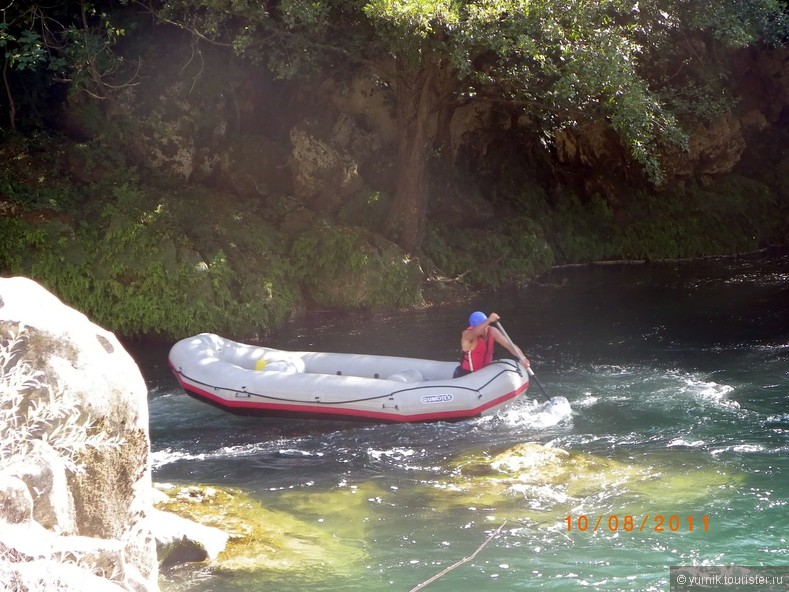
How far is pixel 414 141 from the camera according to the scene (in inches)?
577

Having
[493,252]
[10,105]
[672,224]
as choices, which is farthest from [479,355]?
[672,224]

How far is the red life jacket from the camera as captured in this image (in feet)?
30.2

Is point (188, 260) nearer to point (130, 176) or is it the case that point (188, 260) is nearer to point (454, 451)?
point (130, 176)

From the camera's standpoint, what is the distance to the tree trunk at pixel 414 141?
13.9m

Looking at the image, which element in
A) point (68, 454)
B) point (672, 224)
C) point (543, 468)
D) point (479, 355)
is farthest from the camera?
point (672, 224)

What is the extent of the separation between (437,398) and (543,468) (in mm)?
1987

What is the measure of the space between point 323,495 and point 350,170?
958cm

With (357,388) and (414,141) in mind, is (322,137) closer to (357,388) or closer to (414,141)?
(414,141)

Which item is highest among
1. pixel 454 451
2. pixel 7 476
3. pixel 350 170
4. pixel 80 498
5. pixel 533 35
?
pixel 533 35

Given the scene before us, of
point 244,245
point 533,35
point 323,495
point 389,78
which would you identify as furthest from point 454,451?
point 389,78

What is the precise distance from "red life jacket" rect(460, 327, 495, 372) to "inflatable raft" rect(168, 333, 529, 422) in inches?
9.9

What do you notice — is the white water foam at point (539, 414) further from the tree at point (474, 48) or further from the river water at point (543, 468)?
the tree at point (474, 48)

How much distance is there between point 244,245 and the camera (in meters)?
13.8
